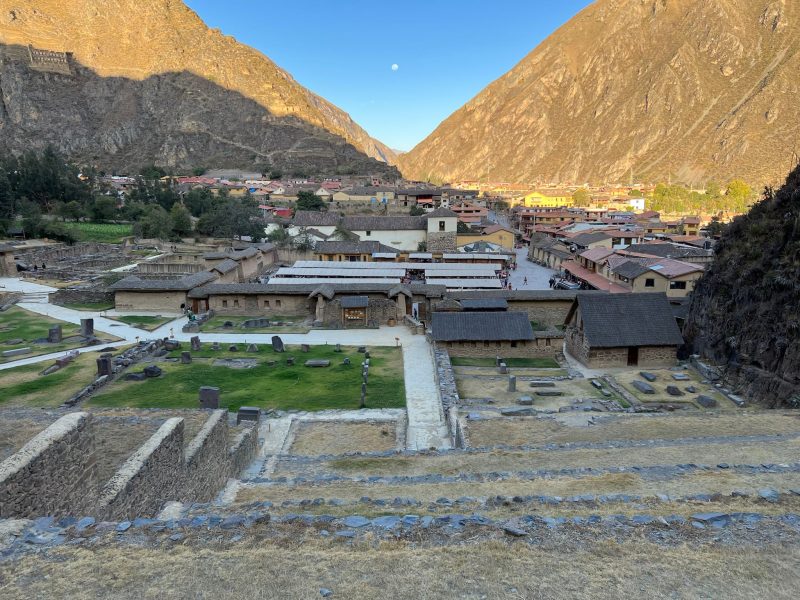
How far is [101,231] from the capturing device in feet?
238

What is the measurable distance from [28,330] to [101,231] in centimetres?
4596

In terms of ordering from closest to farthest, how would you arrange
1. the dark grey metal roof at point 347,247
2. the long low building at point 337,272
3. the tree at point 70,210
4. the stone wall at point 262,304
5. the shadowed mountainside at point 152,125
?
the stone wall at point 262,304 < the long low building at point 337,272 < the dark grey metal roof at point 347,247 < the tree at point 70,210 < the shadowed mountainside at point 152,125

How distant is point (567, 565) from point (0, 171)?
317 feet

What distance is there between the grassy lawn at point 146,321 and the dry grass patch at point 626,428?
26663mm

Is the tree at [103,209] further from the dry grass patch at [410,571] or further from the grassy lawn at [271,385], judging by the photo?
the dry grass patch at [410,571]

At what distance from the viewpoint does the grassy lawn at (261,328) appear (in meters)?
34.5

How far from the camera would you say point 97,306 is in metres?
40.2

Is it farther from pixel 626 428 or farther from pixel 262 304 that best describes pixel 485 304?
pixel 626 428

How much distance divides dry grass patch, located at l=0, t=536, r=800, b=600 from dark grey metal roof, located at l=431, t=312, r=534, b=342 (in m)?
21.4

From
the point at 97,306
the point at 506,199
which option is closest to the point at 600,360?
the point at 97,306

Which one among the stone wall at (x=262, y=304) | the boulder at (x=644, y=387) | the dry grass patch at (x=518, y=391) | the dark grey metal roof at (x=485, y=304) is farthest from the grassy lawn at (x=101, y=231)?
the boulder at (x=644, y=387)

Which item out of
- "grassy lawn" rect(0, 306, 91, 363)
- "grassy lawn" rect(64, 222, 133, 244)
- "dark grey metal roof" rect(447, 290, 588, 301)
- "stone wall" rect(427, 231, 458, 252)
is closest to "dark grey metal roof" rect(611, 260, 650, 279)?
"dark grey metal roof" rect(447, 290, 588, 301)

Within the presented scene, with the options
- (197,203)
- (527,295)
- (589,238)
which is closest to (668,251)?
(589,238)

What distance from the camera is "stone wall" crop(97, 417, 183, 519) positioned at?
8914 mm
